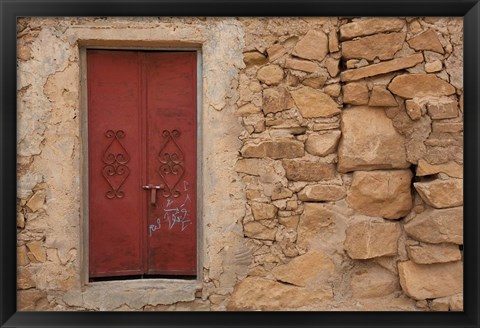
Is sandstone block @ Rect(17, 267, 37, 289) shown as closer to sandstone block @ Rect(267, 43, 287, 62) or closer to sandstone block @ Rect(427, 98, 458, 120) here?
sandstone block @ Rect(267, 43, 287, 62)

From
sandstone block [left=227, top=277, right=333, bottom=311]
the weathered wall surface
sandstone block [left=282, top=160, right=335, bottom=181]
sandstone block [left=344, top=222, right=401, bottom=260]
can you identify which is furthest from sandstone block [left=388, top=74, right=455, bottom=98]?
sandstone block [left=227, top=277, right=333, bottom=311]

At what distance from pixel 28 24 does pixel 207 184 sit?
63.3 inches

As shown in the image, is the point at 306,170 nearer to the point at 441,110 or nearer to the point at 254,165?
the point at 254,165

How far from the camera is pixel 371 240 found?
2994 mm

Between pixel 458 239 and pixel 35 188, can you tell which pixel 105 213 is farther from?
pixel 458 239

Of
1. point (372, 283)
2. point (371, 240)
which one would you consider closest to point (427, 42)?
point (371, 240)

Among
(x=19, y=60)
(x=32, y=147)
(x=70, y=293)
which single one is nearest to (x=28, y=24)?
(x=19, y=60)

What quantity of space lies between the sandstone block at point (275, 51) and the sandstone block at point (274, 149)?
573 millimetres

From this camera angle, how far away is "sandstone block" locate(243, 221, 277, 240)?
301cm

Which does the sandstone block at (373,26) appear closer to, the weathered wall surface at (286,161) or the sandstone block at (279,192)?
the weathered wall surface at (286,161)

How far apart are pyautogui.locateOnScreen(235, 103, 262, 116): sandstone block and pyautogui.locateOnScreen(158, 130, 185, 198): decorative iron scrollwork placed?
52 centimetres

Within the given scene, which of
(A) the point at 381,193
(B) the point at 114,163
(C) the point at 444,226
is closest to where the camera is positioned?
(C) the point at 444,226

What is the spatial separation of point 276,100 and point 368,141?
0.69 metres

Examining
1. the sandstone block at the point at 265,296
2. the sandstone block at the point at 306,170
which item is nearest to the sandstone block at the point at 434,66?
the sandstone block at the point at 306,170
